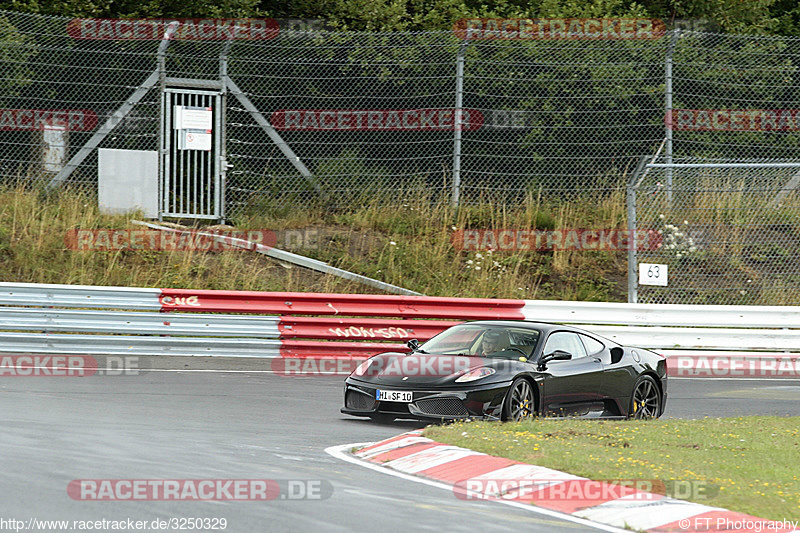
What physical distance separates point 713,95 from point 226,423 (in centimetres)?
1350

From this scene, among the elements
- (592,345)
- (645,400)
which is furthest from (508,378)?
(645,400)

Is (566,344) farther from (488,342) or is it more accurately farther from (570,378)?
(488,342)

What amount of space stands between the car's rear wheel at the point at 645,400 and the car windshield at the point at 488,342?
58.3 inches

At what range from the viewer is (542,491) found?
283 inches

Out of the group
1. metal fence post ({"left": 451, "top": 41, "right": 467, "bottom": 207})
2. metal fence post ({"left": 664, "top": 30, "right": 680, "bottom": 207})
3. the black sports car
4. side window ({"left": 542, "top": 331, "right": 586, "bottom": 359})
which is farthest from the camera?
metal fence post ({"left": 664, "top": 30, "right": 680, "bottom": 207})

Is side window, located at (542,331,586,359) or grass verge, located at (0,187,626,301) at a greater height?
grass verge, located at (0,187,626,301)

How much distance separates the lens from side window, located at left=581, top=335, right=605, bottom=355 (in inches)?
460

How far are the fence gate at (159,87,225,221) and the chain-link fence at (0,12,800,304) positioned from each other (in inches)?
8.2

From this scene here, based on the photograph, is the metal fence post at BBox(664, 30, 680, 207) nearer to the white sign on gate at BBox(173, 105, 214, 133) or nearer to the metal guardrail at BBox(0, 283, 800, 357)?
the metal guardrail at BBox(0, 283, 800, 357)

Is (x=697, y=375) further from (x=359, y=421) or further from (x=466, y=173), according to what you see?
(x=359, y=421)

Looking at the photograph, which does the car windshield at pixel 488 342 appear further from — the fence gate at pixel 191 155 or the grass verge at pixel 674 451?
the fence gate at pixel 191 155

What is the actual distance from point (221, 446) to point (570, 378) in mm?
4144

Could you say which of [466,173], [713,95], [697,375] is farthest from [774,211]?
[466,173]

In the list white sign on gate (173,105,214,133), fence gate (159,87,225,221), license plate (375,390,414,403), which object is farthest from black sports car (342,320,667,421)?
white sign on gate (173,105,214,133)
